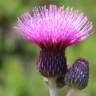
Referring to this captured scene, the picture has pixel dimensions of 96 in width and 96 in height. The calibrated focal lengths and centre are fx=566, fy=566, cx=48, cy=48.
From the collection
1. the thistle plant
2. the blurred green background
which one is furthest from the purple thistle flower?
the blurred green background

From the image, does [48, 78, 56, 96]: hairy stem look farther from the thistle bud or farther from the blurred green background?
the blurred green background

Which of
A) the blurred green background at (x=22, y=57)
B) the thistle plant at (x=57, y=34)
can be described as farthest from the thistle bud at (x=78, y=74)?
the blurred green background at (x=22, y=57)

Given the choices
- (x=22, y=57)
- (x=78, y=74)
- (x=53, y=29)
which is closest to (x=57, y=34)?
(x=53, y=29)

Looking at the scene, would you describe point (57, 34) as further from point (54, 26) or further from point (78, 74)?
point (78, 74)

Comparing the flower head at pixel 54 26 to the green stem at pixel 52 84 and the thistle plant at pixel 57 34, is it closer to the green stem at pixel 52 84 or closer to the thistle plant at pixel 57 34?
the thistle plant at pixel 57 34

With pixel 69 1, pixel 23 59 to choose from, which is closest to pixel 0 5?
pixel 23 59

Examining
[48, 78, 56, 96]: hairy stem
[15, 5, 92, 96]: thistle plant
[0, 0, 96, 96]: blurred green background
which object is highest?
[0, 0, 96, 96]: blurred green background
